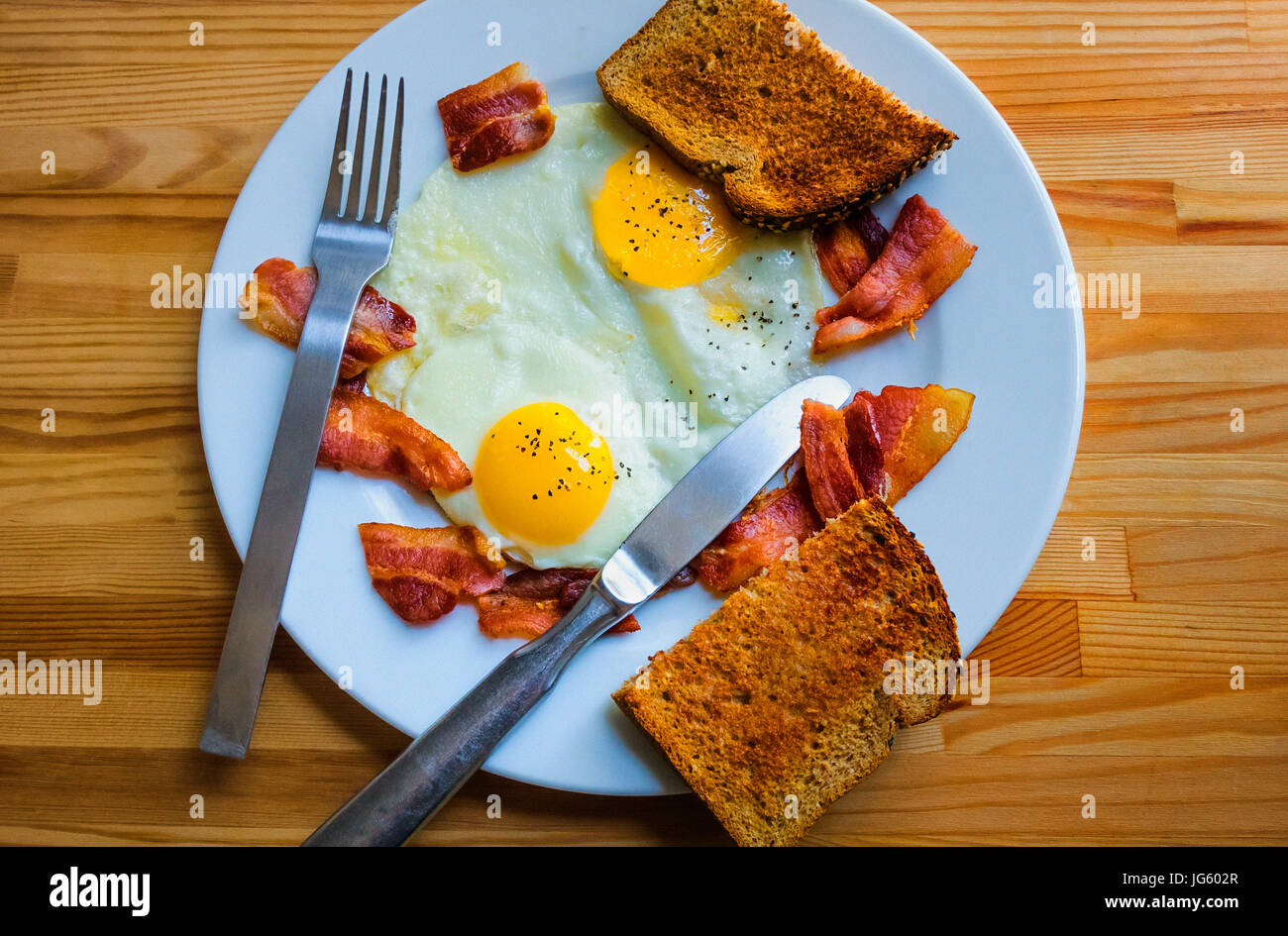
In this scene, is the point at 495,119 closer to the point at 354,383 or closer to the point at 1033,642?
the point at 354,383

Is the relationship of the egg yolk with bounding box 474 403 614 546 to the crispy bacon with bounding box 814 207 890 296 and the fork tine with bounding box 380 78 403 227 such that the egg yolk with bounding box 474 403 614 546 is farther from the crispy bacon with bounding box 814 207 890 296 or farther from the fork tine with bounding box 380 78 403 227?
the crispy bacon with bounding box 814 207 890 296

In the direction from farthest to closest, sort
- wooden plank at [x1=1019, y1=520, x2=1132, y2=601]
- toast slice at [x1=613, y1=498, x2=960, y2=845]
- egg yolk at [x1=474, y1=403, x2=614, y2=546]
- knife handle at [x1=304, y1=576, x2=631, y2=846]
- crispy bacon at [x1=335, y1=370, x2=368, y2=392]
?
wooden plank at [x1=1019, y1=520, x2=1132, y2=601] < crispy bacon at [x1=335, y1=370, x2=368, y2=392] < egg yolk at [x1=474, y1=403, x2=614, y2=546] < toast slice at [x1=613, y1=498, x2=960, y2=845] < knife handle at [x1=304, y1=576, x2=631, y2=846]

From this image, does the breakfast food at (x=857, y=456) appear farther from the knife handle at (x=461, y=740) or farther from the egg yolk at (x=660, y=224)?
the egg yolk at (x=660, y=224)

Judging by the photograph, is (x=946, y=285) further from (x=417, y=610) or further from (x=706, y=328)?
(x=417, y=610)

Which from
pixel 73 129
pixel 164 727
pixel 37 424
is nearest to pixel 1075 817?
pixel 164 727

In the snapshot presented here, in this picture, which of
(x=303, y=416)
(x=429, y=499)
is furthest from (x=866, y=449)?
(x=303, y=416)

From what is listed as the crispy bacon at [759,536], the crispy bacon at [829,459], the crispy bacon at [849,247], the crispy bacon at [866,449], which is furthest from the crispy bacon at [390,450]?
the crispy bacon at [849,247]

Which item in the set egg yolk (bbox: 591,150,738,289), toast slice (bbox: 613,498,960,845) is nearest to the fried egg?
egg yolk (bbox: 591,150,738,289)
